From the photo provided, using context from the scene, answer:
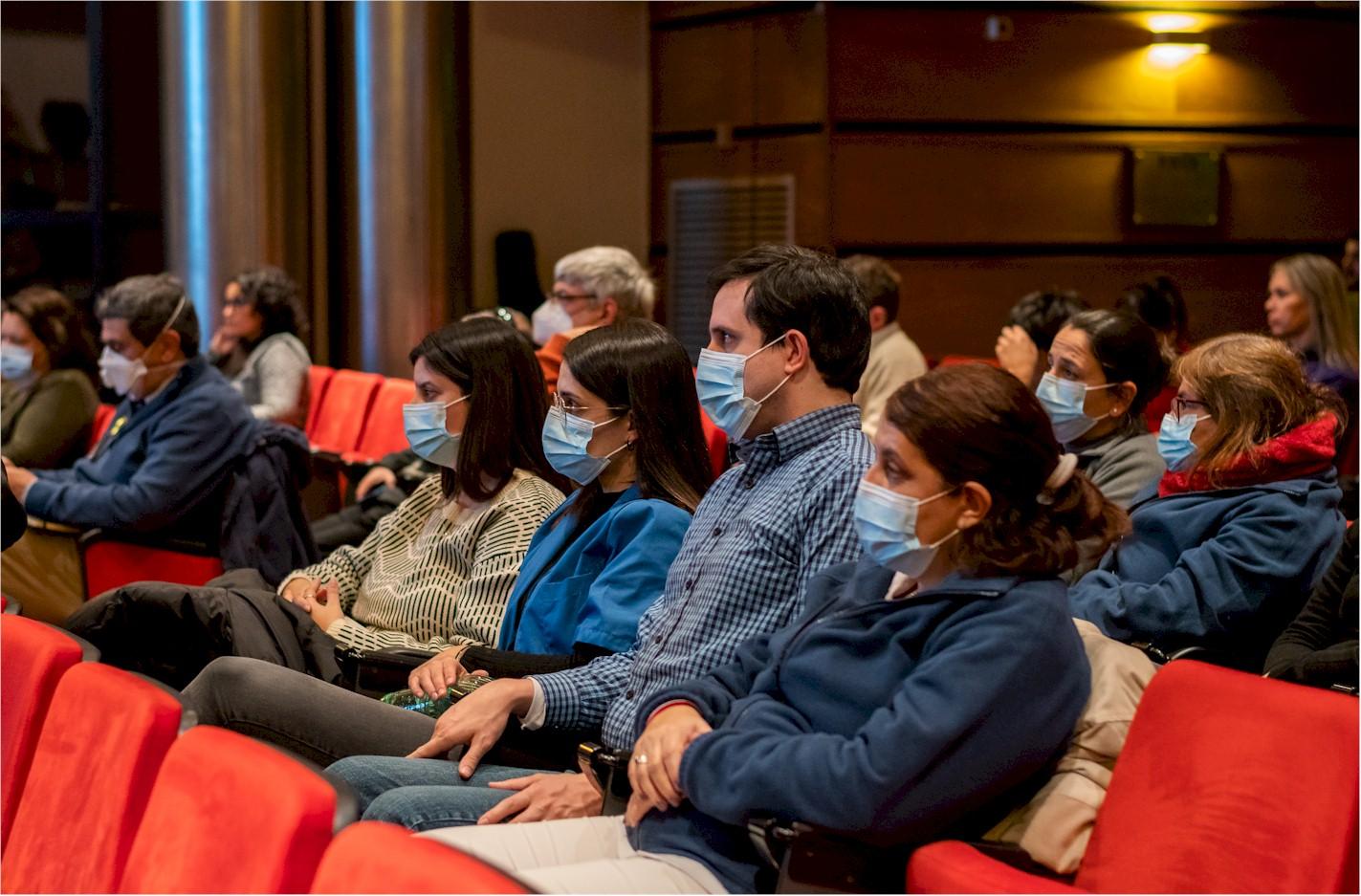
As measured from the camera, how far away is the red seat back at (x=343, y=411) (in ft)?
19.3

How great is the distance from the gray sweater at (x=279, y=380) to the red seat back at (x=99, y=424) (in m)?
0.49

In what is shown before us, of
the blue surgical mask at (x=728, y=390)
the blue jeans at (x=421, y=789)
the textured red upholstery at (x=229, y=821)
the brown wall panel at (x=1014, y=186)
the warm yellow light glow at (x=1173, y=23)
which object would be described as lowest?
the blue jeans at (x=421, y=789)

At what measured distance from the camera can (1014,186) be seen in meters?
7.20

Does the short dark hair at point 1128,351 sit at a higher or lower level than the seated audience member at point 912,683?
higher

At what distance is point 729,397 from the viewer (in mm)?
2361

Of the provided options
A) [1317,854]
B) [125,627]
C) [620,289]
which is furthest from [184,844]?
[620,289]

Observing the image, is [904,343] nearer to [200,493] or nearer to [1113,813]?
[200,493]

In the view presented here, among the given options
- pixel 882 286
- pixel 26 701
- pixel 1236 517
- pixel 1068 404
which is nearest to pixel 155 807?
pixel 26 701

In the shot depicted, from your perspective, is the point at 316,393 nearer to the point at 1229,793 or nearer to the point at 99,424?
the point at 99,424

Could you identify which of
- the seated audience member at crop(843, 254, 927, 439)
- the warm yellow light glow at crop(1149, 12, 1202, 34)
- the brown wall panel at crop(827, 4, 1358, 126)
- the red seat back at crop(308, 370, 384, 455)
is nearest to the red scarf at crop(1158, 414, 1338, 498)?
the seated audience member at crop(843, 254, 927, 439)

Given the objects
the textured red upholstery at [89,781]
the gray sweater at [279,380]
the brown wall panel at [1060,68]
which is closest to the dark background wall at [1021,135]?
the brown wall panel at [1060,68]

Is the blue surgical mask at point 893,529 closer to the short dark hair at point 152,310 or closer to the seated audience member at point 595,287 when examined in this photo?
the short dark hair at point 152,310

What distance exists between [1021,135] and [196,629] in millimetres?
5099

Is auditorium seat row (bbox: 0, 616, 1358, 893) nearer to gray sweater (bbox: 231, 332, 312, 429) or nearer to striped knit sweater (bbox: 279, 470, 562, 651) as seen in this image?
striped knit sweater (bbox: 279, 470, 562, 651)
